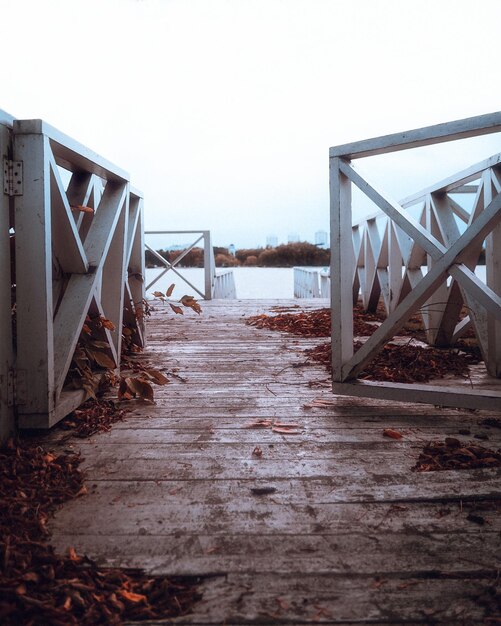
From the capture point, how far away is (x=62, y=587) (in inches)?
41.6

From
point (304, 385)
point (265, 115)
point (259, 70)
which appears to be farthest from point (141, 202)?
point (265, 115)

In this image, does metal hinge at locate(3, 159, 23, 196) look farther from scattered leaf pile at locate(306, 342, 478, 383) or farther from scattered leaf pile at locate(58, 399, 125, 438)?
scattered leaf pile at locate(306, 342, 478, 383)

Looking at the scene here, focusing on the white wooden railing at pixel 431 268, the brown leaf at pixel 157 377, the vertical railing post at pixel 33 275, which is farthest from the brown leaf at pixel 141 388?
the white wooden railing at pixel 431 268

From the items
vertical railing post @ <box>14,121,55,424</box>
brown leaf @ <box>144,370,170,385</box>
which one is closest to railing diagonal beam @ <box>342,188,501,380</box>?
brown leaf @ <box>144,370,170,385</box>

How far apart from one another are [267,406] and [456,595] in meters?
1.53

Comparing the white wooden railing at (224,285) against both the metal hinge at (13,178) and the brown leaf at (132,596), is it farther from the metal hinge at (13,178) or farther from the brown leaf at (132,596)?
the brown leaf at (132,596)

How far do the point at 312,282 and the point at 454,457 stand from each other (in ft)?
39.0

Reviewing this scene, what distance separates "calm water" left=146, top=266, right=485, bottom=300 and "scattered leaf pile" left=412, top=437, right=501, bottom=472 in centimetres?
631

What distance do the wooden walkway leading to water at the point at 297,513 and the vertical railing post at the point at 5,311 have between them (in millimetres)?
325

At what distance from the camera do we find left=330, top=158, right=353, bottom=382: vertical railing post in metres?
2.55

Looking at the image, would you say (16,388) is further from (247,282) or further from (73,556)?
(247,282)

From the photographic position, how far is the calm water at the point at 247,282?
384 inches

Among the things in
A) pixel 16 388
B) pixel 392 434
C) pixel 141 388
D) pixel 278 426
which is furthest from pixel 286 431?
pixel 16 388

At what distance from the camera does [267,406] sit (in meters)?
2.55
